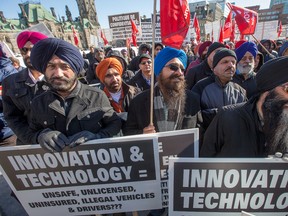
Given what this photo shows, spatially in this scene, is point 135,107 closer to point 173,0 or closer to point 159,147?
point 159,147

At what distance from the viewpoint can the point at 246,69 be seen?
2.69 metres

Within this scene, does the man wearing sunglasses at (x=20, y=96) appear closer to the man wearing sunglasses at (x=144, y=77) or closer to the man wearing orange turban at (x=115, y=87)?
the man wearing orange turban at (x=115, y=87)

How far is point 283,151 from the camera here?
1.29m

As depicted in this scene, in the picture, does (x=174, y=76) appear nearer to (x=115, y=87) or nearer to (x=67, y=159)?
(x=115, y=87)

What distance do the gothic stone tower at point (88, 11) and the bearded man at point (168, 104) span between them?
69466 millimetres

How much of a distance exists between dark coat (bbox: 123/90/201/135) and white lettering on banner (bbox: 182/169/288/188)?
627mm

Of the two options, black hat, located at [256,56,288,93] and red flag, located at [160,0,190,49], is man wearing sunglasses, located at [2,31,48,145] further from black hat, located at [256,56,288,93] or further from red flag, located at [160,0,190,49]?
black hat, located at [256,56,288,93]

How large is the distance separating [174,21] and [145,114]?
92 centimetres

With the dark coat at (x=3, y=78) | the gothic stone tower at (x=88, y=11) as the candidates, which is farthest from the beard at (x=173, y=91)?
the gothic stone tower at (x=88, y=11)

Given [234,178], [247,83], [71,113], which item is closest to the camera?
[234,178]

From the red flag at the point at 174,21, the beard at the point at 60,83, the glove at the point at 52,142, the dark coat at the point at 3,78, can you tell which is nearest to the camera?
the glove at the point at 52,142

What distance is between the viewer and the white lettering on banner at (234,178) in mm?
1196

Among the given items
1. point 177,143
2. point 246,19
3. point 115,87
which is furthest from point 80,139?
point 246,19

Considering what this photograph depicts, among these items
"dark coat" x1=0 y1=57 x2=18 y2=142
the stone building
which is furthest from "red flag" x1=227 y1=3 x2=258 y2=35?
the stone building
